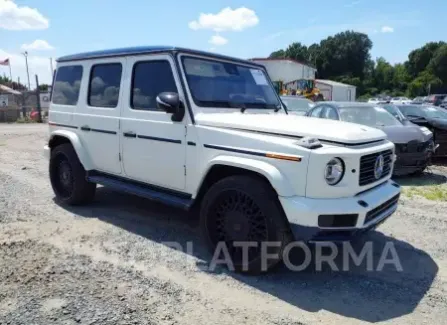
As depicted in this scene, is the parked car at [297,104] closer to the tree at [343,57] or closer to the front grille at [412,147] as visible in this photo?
the front grille at [412,147]

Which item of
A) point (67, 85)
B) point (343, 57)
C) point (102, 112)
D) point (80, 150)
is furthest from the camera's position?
point (343, 57)

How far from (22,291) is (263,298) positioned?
208 cm

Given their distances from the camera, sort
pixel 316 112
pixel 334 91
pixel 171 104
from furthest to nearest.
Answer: pixel 334 91, pixel 316 112, pixel 171 104

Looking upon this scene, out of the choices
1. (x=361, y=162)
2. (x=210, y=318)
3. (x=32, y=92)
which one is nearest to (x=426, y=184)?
(x=361, y=162)

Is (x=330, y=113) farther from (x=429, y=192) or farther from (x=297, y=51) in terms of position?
(x=297, y=51)

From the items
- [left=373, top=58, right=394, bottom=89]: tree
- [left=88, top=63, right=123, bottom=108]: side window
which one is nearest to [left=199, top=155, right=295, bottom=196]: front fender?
[left=88, top=63, right=123, bottom=108]: side window

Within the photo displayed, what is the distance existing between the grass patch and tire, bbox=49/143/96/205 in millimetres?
5302

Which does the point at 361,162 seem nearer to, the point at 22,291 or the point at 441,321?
the point at 441,321

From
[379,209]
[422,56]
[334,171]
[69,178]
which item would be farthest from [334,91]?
[334,171]

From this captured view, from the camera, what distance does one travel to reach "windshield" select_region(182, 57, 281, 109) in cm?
457

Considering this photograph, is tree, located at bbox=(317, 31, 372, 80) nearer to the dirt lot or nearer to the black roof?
the black roof

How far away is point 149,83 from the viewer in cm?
489

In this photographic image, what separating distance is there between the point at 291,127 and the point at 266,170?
1.66 feet

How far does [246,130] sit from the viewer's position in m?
4.04
